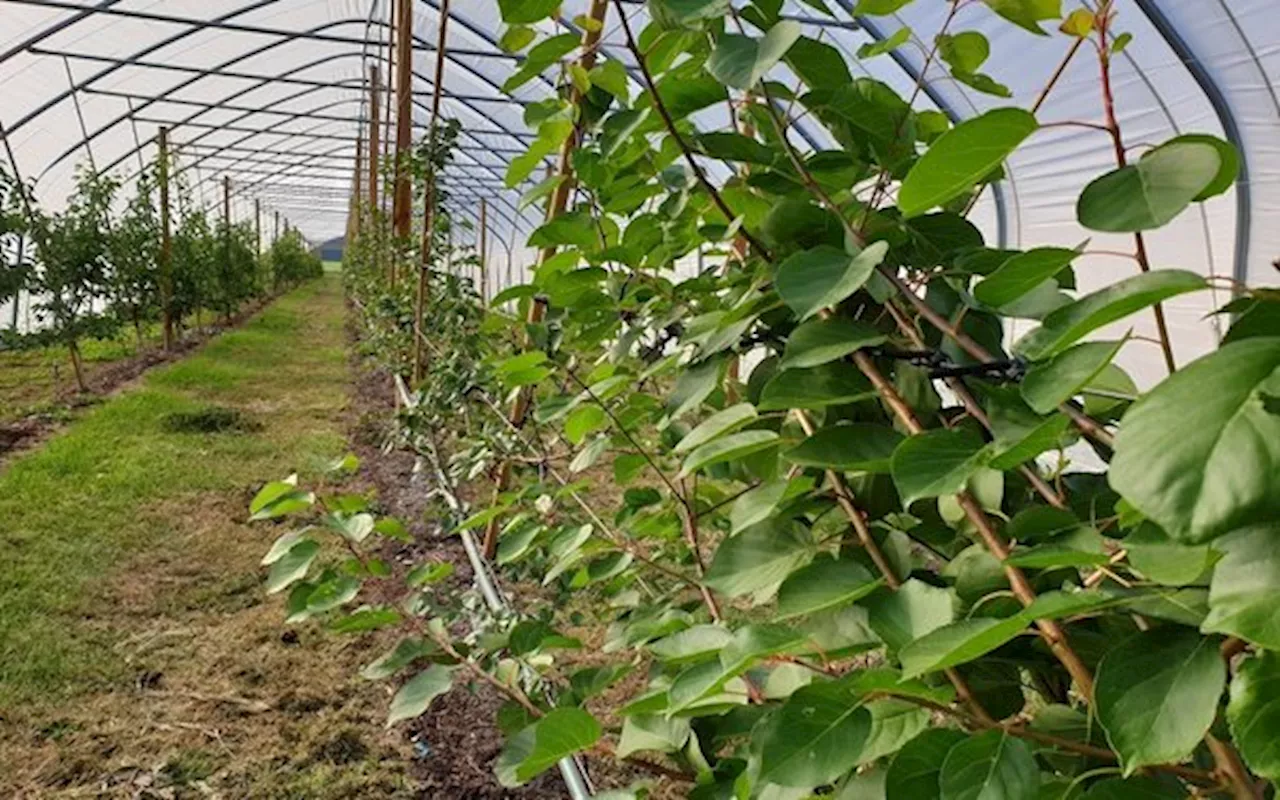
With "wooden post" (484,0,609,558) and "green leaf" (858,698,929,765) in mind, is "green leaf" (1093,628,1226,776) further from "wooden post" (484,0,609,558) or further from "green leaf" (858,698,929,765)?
"wooden post" (484,0,609,558)

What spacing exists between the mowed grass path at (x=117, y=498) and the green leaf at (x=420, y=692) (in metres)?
2.40

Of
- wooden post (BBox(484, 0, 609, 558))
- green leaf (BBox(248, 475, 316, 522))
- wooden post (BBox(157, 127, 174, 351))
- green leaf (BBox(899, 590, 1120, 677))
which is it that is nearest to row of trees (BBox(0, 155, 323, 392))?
wooden post (BBox(157, 127, 174, 351))

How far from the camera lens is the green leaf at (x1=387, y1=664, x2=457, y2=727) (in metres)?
0.88

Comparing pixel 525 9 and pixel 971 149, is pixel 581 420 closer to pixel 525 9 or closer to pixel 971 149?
pixel 525 9

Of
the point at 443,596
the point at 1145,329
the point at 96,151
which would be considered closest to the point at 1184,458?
the point at 443,596

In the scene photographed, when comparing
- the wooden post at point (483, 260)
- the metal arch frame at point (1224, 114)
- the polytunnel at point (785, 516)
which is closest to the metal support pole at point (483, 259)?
the wooden post at point (483, 260)

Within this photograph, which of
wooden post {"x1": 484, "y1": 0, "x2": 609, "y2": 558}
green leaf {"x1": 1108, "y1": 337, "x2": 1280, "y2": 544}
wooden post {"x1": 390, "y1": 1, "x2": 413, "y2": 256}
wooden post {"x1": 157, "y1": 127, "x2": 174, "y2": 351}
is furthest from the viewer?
wooden post {"x1": 157, "y1": 127, "x2": 174, "y2": 351}

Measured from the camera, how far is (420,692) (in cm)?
90

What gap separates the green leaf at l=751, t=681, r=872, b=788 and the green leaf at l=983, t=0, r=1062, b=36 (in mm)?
441

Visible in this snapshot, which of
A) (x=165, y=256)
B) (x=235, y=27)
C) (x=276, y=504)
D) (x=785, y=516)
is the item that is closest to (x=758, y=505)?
(x=785, y=516)

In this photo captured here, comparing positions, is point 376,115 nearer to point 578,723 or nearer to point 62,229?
point 62,229

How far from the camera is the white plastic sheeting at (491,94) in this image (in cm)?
450

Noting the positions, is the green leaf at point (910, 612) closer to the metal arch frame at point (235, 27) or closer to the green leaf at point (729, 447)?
the green leaf at point (729, 447)

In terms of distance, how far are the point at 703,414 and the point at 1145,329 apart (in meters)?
4.25
